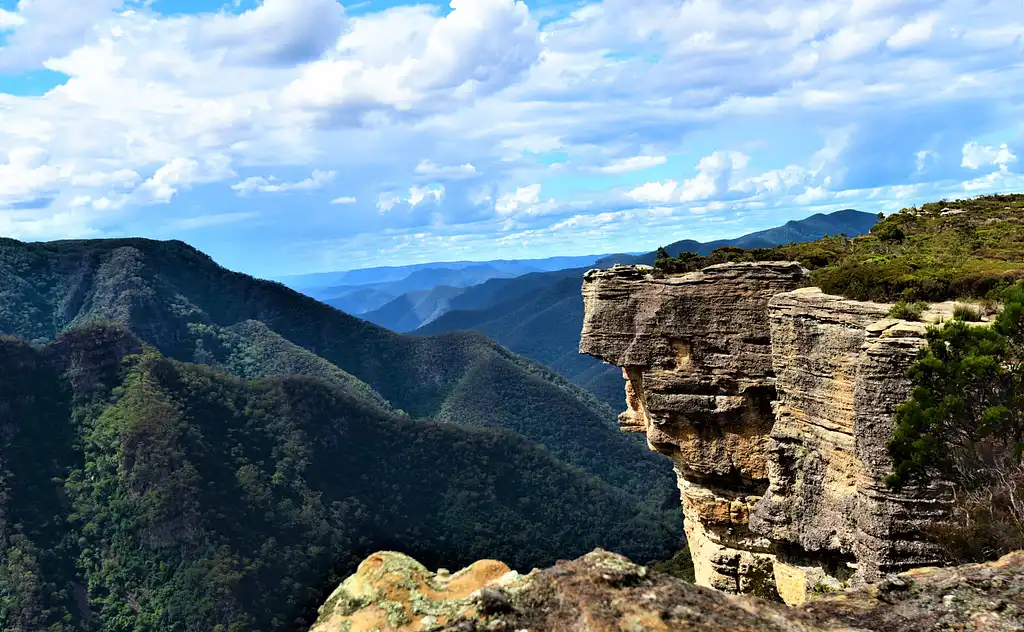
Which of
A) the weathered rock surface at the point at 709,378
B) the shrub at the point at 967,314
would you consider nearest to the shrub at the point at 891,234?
the weathered rock surface at the point at 709,378

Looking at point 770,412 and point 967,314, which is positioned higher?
point 967,314

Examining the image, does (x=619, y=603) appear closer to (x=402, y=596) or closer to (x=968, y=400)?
(x=402, y=596)

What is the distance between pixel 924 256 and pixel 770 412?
894cm

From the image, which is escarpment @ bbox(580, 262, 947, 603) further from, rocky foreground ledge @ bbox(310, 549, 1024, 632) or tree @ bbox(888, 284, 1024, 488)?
rocky foreground ledge @ bbox(310, 549, 1024, 632)

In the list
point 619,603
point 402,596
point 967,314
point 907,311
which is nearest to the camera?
point 619,603

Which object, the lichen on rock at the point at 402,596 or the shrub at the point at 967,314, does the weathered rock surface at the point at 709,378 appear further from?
the lichen on rock at the point at 402,596

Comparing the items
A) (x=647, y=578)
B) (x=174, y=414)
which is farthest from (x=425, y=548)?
(x=647, y=578)

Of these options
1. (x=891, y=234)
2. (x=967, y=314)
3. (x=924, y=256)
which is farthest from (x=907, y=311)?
(x=891, y=234)

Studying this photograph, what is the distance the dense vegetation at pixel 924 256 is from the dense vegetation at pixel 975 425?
4.08 m

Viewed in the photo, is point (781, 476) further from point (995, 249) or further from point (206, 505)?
point (206, 505)

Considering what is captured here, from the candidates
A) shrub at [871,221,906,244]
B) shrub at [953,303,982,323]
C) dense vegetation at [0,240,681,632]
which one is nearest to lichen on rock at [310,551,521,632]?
shrub at [953,303,982,323]

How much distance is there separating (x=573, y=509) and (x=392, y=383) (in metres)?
77.9

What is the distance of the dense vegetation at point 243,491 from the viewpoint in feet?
249

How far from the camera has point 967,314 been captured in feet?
59.1
